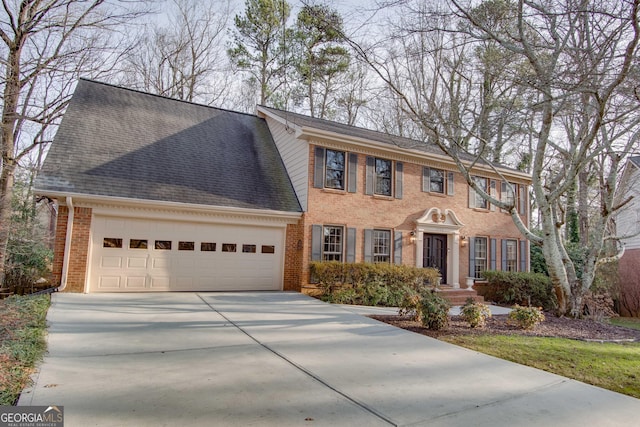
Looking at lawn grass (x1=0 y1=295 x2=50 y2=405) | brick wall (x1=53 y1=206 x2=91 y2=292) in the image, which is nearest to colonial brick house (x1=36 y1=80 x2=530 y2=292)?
brick wall (x1=53 y1=206 x2=91 y2=292)

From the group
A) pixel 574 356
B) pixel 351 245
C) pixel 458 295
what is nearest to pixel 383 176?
pixel 351 245

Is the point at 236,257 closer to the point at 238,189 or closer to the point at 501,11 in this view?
the point at 238,189

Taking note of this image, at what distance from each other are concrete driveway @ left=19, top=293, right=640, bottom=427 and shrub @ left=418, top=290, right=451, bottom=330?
2.22ft

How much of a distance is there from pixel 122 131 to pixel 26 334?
8400 millimetres

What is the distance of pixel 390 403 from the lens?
3777mm

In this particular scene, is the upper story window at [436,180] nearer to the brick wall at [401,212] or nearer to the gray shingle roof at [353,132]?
the brick wall at [401,212]

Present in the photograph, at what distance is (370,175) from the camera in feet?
44.1

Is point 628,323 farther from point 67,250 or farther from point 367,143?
point 67,250

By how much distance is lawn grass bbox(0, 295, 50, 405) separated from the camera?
3.55m

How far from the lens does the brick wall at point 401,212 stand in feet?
40.4

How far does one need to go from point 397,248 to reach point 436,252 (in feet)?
6.93

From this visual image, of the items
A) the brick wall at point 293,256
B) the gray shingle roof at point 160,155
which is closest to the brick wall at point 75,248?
the gray shingle roof at point 160,155

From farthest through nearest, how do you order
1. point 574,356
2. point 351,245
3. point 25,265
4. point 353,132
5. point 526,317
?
point 353,132, point 351,245, point 25,265, point 526,317, point 574,356

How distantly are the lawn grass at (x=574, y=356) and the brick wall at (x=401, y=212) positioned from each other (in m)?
6.25
